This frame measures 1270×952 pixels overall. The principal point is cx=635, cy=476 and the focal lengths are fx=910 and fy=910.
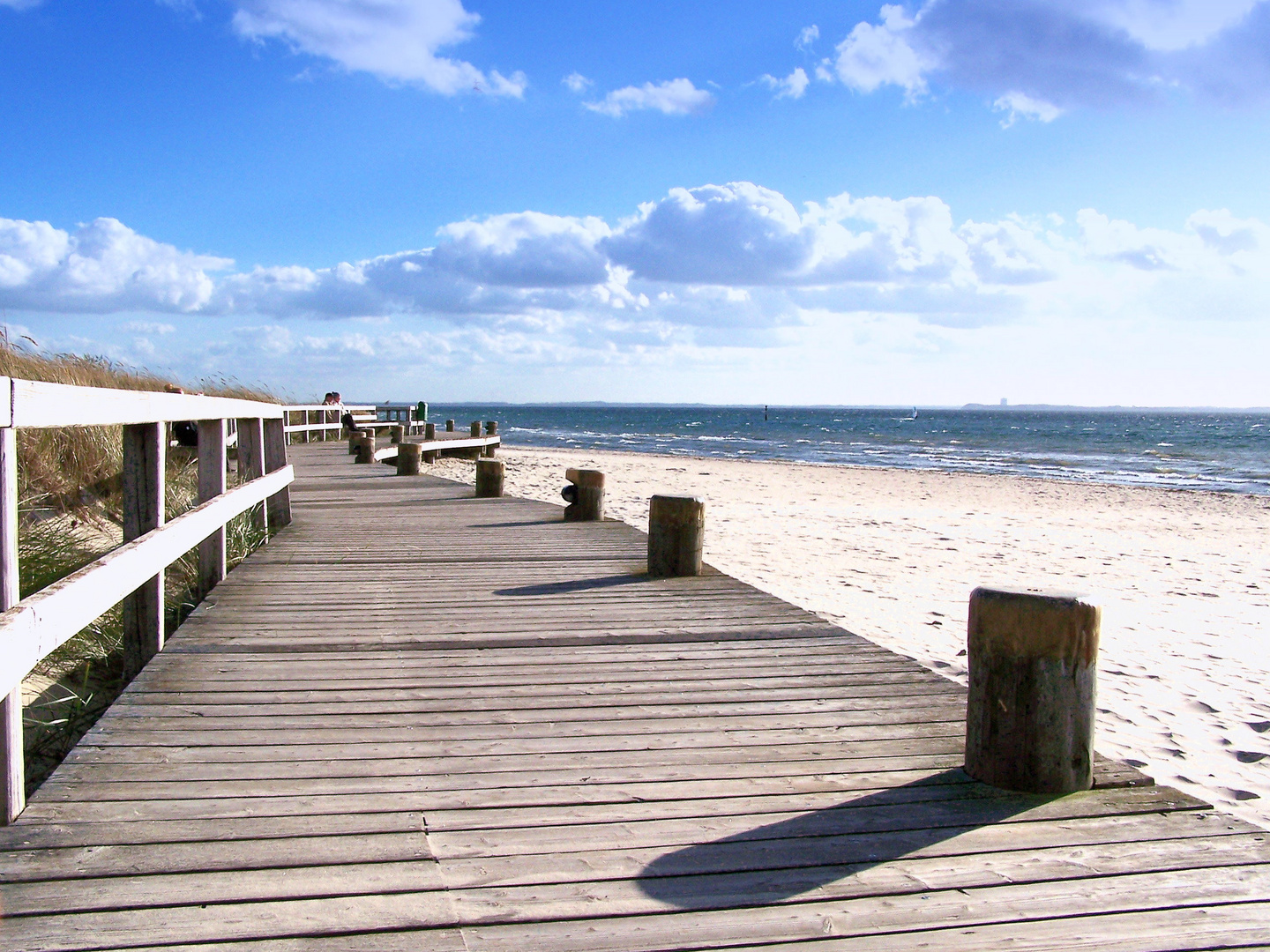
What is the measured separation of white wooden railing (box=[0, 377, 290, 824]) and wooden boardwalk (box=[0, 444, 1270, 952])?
0.22 metres

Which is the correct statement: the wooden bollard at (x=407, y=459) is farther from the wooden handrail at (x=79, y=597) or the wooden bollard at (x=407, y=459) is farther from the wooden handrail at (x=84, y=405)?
the wooden handrail at (x=79, y=597)

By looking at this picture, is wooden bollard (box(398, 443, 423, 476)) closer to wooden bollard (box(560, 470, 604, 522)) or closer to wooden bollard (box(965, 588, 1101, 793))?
wooden bollard (box(560, 470, 604, 522))

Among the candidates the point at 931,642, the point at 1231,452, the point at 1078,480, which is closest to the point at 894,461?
the point at 1078,480

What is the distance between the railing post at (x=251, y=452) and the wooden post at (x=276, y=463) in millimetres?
419

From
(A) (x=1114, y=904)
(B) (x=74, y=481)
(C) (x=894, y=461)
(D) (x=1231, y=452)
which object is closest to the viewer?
(A) (x=1114, y=904)

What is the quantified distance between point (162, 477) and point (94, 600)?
153 centimetres

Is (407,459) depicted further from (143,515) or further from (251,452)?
(143,515)

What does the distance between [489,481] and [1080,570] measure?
6959mm

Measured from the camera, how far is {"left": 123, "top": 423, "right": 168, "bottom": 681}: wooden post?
13.0 feet

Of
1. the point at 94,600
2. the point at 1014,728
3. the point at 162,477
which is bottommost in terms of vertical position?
the point at 1014,728

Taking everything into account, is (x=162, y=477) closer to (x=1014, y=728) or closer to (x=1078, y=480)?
(x=1014, y=728)

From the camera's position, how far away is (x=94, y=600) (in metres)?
2.64

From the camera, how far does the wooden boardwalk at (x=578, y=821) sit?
188 centimetres

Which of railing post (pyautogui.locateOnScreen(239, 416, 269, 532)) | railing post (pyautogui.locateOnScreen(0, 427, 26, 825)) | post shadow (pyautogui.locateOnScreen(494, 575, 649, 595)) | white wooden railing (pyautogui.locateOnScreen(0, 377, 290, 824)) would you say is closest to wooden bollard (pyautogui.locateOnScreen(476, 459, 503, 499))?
railing post (pyautogui.locateOnScreen(239, 416, 269, 532))
